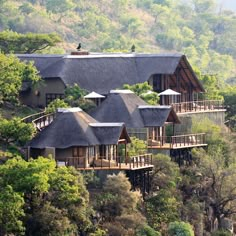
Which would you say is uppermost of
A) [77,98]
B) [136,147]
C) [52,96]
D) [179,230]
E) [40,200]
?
[52,96]

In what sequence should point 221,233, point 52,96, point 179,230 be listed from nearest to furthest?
point 179,230 < point 221,233 < point 52,96

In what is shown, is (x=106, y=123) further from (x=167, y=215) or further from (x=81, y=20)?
(x=81, y=20)

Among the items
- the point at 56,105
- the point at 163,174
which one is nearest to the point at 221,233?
the point at 163,174

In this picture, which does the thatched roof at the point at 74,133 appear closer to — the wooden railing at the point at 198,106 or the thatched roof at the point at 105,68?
the thatched roof at the point at 105,68

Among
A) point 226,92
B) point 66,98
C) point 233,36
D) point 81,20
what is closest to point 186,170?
point 66,98

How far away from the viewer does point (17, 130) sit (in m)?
58.2

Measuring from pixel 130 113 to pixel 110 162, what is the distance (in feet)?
19.7

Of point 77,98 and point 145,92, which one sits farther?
point 145,92

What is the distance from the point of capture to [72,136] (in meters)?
58.1

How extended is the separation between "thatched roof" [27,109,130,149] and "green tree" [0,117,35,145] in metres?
0.39

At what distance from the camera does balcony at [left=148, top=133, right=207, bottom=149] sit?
6444cm

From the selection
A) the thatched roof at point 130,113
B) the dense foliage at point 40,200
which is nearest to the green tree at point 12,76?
the thatched roof at point 130,113

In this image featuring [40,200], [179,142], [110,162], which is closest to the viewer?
[40,200]

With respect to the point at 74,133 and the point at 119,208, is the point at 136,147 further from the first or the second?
the point at 119,208
